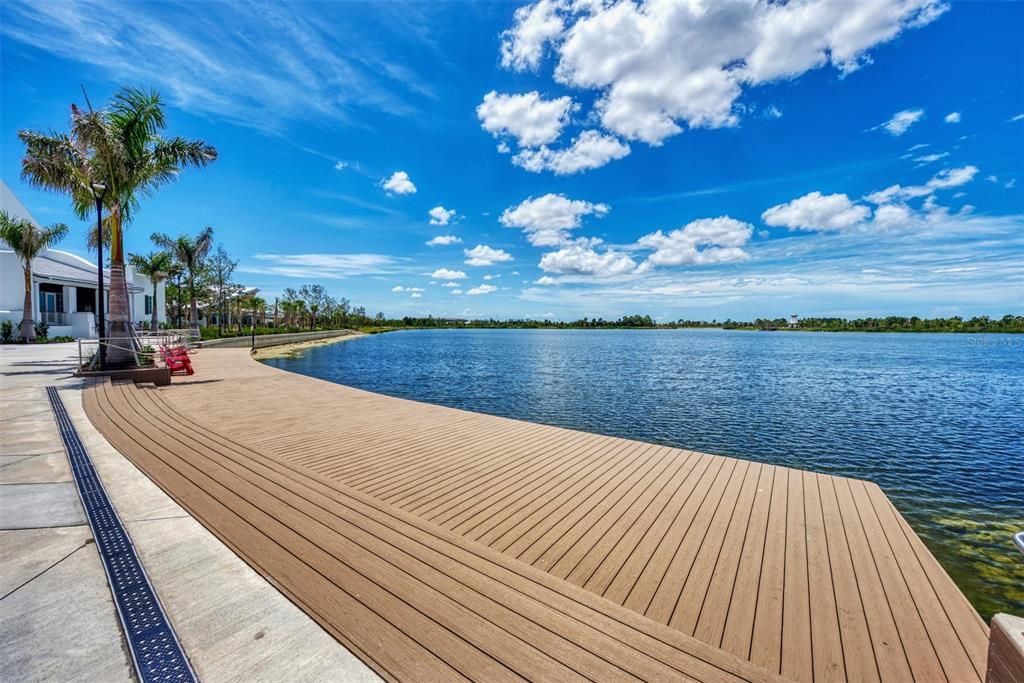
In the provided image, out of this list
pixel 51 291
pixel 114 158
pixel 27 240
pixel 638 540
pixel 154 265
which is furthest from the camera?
pixel 154 265

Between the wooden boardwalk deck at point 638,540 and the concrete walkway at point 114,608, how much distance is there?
0.21 metres

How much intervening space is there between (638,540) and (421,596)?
7.09ft

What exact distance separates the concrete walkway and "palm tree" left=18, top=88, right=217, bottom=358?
10703 mm

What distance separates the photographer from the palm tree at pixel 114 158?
458 inches

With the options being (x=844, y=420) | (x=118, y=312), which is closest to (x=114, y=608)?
(x=118, y=312)

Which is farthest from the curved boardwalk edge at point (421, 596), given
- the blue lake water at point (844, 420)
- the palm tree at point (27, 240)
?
the palm tree at point (27, 240)

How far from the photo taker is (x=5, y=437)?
20.2ft

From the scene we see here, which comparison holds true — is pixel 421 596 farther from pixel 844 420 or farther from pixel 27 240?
pixel 27 240

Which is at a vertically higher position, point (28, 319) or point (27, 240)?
point (27, 240)

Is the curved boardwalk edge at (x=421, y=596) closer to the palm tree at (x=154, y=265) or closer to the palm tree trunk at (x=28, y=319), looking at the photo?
the palm tree trunk at (x=28, y=319)

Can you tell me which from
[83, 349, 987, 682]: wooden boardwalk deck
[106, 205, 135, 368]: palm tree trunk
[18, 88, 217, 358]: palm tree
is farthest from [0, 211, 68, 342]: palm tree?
[83, 349, 987, 682]: wooden boardwalk deck

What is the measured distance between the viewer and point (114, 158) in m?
11.7

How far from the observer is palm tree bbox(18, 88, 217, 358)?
458 inches

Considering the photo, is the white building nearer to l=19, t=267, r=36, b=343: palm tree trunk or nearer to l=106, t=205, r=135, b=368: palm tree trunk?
l=19, t=267, r=36, b=343: palm tree trunk
